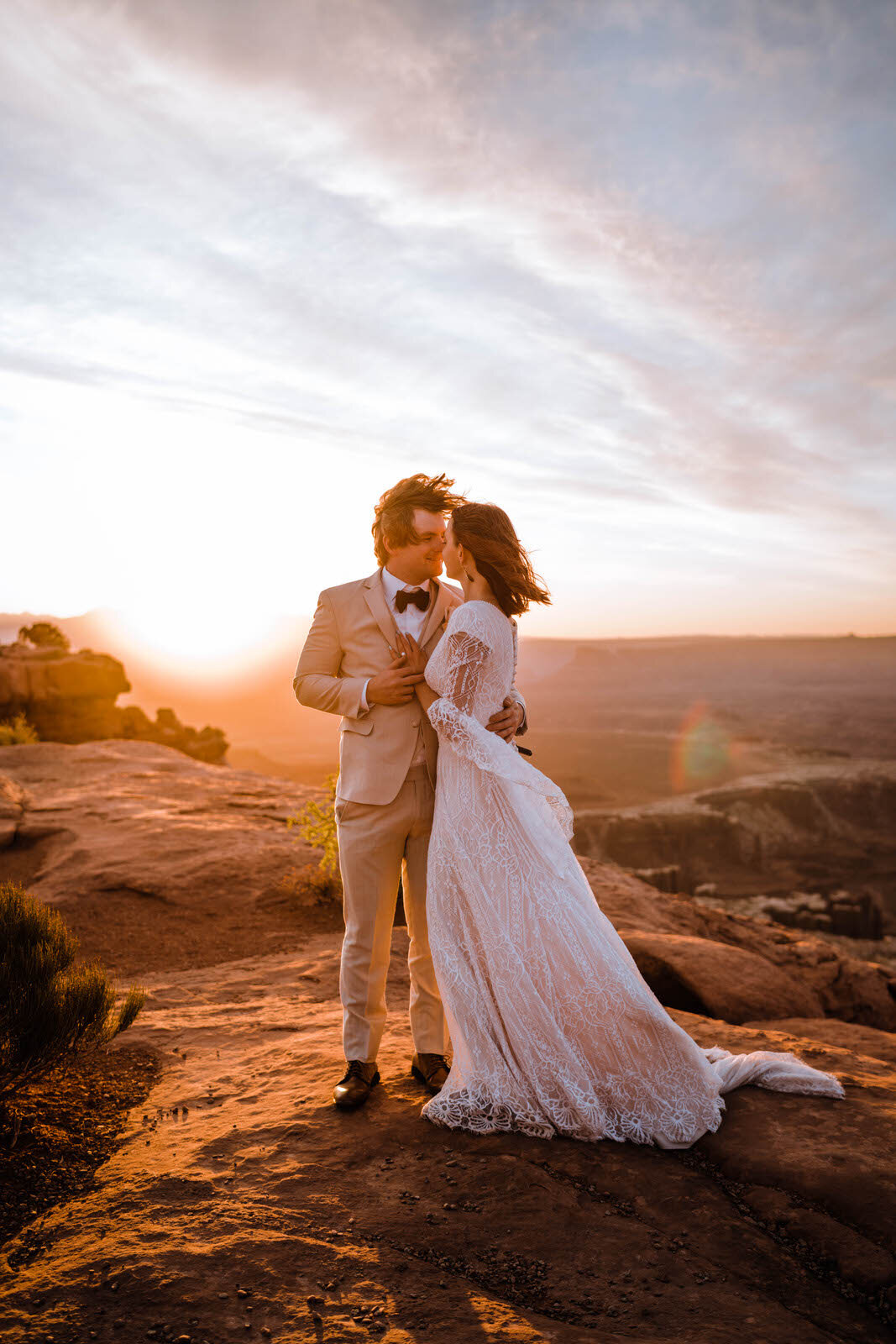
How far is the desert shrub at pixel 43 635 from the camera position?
65.9 feet

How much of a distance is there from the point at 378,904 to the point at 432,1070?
2.05 feet

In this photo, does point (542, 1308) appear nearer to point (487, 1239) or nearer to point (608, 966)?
point (487, 1239)

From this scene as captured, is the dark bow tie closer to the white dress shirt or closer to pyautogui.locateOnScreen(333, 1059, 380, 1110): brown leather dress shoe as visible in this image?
the white dress shirt

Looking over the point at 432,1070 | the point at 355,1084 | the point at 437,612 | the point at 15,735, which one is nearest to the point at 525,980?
the point at 432,1070

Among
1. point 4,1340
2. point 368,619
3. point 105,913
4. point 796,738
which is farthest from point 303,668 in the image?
point 796,738

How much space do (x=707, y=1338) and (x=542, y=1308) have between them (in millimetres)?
353

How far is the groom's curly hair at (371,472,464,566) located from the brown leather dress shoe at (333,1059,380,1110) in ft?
6.17

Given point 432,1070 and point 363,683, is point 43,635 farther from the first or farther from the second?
point 432,1070

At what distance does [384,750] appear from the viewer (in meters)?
2.94

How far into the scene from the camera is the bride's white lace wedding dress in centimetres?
259

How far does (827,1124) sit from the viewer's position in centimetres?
256

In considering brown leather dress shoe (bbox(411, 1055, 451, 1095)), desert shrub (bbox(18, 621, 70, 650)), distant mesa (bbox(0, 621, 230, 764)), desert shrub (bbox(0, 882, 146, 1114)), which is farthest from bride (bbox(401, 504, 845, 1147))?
desert shrub (bbox(18, 621, 70, 650))

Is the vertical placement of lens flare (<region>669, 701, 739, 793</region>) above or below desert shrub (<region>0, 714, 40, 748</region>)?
below

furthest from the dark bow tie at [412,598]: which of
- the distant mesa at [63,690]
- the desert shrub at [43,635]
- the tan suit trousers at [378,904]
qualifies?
the desert shrub at [43,635]
